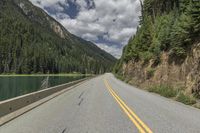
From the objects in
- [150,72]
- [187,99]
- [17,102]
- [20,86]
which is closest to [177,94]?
[187,99]

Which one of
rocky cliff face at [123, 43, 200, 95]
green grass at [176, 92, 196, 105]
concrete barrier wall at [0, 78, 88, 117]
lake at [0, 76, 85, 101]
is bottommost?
lake at [0, 76, 85, 101]

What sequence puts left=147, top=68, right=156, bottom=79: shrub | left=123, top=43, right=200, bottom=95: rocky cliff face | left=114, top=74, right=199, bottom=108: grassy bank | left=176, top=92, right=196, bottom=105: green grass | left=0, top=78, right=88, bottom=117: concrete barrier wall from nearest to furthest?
left=0, top=78, right=88, bottom=117: concrete barrier wall, left=176, top=92, right=196, bottom=105: green grass, left=114, top=74, right=199, bottom=108: grassy bank, left=123, top=43, right=200, bottom=95: rocky cliff face, left=147, top=68, right=156, bottom=79: shrub

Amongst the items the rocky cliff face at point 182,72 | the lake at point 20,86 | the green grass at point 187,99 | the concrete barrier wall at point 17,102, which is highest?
the rocky cliff face at point 182,72

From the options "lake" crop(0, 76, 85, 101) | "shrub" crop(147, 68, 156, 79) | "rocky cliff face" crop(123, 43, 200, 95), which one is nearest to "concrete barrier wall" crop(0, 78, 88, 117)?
"lake" crop(0, 76, 85, 101)

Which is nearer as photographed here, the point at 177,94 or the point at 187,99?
the point at 187,99

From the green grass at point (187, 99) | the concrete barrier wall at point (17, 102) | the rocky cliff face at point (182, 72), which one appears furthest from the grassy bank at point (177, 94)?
the concrete barrier wall at point (17, 102)

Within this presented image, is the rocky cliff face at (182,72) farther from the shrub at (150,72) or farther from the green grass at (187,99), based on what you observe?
the green grass at (187,99)

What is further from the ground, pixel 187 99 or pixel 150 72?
pixel 150 72

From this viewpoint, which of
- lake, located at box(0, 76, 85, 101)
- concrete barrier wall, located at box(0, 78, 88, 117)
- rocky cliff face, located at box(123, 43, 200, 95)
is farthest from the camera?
lake, located at box(0, 76, 85, 101)

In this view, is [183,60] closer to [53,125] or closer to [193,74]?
[193,74]

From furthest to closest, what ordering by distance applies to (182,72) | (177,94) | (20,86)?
(20,86) < (182,72) < (177,94)

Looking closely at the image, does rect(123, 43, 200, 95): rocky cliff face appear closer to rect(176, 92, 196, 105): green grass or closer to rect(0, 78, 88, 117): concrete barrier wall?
rect(176, 92, 196, 105): green grass

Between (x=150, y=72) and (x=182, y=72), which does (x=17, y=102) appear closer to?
(x=182, y=72)

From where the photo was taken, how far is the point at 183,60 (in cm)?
2512
